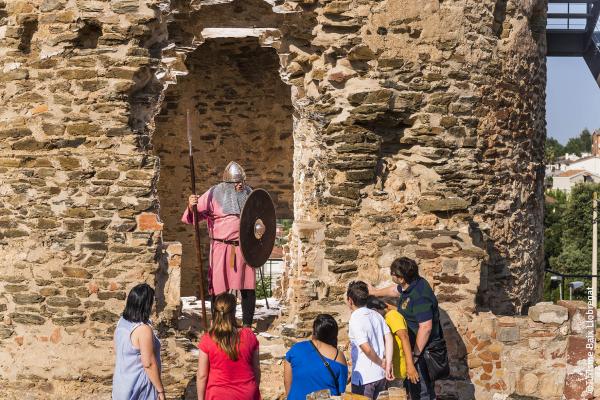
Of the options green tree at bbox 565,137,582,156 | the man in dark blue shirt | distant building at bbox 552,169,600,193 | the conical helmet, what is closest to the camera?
the man in dark blue shirt

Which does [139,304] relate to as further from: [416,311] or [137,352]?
[416,311]

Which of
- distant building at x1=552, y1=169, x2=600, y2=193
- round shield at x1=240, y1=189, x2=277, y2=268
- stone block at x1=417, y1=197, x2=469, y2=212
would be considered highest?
distant building at x1=552, y1=169, x2=600, y2=193

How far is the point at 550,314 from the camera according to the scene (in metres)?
8.59

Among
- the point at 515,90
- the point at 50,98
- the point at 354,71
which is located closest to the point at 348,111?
the point at 354,71

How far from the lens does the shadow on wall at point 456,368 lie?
884cm

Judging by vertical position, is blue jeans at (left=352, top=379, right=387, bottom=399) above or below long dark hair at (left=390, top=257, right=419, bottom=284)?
below

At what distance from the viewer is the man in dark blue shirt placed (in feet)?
24.3

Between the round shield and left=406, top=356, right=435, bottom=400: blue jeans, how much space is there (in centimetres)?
204

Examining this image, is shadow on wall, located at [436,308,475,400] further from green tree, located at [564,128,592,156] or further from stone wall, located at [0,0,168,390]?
green tree, located at [564,128,592,156]

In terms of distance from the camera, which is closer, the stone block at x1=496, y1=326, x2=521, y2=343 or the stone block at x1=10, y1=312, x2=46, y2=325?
the stone block at x1=496, y1=326, x2=521, y2=343

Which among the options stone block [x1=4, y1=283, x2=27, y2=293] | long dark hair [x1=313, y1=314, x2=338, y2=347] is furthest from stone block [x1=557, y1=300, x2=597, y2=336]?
stone block [x1=4, y1=283, x2=27, y2=293]

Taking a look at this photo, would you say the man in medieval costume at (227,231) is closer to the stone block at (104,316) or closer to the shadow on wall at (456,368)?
the stone block at (104,316)

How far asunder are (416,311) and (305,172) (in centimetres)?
254

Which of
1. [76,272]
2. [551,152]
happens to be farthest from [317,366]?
[551,152]
